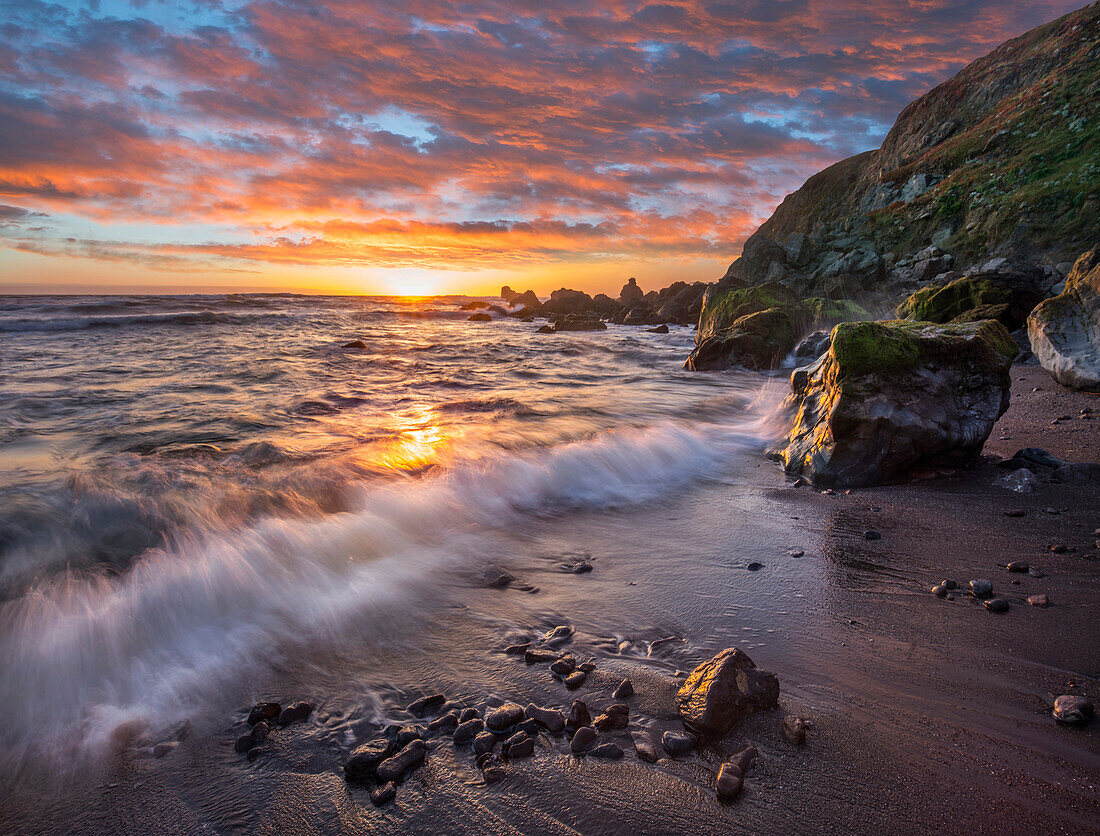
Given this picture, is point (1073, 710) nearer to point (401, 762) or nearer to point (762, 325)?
point (401, 762)

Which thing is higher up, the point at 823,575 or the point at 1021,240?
the point at 1021,240

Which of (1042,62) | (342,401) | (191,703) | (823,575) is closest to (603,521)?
(823,575)

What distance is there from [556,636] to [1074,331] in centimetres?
921

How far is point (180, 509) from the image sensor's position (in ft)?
17.2

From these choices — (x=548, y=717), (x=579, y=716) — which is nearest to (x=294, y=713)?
(x=548, y=717)

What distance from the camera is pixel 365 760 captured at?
2.19 m

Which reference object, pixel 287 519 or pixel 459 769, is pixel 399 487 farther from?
pixel 459 769

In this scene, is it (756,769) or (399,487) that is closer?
(756,769)

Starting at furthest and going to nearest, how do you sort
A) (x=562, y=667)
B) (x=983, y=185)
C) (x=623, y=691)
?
1. (x=983, y=185)
2. (x=562, y=667)
3. (x=623, y=691)

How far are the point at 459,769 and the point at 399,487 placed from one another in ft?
13.3

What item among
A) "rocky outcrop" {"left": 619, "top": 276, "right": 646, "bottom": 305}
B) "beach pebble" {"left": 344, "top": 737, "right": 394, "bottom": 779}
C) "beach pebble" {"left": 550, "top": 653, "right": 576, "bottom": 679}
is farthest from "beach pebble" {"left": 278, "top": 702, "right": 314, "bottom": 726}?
"rocky outcrop" {"left": 619, "top": 276, "right": 646, "bottom": 305}

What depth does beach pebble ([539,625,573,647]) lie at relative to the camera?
306 centimetres

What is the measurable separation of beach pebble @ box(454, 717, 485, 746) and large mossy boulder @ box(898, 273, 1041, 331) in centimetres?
1194

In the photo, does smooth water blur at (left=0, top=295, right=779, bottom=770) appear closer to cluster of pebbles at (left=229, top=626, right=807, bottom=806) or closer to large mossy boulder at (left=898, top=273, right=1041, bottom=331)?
cluster of pebbles at (left=229, top=626, right=807, bottom=806)
